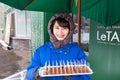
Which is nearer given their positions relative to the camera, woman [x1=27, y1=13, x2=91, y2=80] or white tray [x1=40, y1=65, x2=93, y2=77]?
white tray [x1=40, y1=65, x2=93, y2=77]

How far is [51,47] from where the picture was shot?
2459 mm

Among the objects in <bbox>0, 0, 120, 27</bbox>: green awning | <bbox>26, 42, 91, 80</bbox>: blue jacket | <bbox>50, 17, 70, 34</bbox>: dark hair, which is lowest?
<bbox>26, 42, 91, 80</bbox>: blue jacket

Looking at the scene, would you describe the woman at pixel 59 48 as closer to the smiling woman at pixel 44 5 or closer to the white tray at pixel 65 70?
the white tray at pixel 65 70

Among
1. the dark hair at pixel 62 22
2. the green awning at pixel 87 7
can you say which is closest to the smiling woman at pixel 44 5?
the green awning at pixel 87 7

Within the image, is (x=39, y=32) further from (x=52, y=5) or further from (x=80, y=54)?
(x=80, y=54)

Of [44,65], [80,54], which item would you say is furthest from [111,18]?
[44,65]

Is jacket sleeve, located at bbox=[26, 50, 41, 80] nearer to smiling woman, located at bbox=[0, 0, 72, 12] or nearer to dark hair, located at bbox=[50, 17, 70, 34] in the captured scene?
dark hair, located at bbox=[50, 17, 70, 34]

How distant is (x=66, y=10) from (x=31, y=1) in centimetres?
66

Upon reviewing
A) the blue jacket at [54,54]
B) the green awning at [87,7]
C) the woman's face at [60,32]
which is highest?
the green awning at [87,7]

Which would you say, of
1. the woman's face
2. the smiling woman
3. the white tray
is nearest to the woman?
the woman's face

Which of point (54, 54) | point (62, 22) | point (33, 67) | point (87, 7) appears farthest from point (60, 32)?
point (87, 7)

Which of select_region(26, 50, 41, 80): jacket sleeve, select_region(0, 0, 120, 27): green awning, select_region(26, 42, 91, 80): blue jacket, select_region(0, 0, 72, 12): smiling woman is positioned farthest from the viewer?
select_region(0, 0, 120, 27): green awning

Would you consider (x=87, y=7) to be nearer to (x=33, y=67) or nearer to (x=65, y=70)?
(x=33, y=67)

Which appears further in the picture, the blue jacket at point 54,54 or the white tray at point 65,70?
the blue jacket at point 54,54
